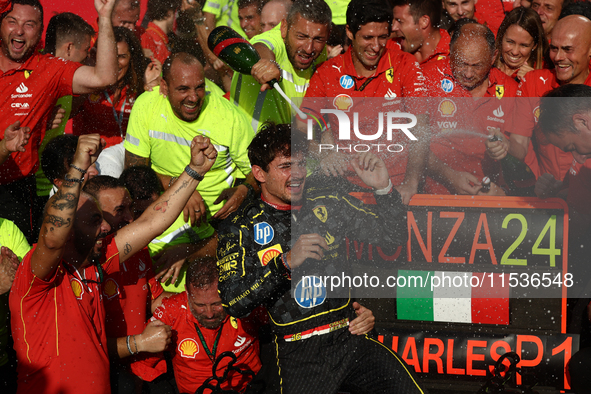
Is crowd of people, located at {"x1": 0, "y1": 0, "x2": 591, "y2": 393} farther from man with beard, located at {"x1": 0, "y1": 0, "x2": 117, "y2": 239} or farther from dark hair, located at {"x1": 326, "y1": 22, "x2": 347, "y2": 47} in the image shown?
dark hair, located at {"x1": 326, "y1": 22, "x2": 347, "y2": 47}

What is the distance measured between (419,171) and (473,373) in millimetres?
1315

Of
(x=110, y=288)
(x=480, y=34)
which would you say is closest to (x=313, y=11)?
(x=480, y=34)

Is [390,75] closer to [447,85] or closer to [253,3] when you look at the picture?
[447,85]

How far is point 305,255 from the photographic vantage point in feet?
8.80

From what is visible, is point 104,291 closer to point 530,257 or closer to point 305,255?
point 305,255

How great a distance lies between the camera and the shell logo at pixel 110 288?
344 cm

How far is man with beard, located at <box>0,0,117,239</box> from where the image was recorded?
13.1 feet

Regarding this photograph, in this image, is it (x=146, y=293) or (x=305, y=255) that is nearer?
(x=305, y=255)

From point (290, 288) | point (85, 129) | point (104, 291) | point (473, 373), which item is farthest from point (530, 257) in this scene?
point (85, 129)

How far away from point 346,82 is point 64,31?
2.36 meters

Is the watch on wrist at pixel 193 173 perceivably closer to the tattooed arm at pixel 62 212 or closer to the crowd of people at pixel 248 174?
the crowd of people at pixel 248 174

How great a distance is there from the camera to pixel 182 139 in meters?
4.17

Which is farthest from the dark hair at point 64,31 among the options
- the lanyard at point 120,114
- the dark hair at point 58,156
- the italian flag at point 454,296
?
the italian flag at point 454,296

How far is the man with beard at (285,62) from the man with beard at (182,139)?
1.17ft
